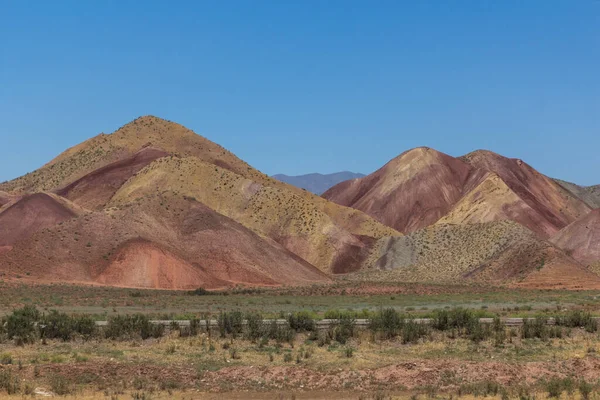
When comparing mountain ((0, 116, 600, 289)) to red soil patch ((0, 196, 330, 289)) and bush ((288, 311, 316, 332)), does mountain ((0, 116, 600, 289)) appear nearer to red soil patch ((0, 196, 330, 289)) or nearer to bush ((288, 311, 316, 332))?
red soil patch ((0, 196, 330, 289))

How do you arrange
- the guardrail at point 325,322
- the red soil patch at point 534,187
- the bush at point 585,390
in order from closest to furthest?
the bush at point 585,390
the guardrail at point 325,322
the red soil patch at point 534,187

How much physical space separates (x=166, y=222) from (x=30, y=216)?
24257mm

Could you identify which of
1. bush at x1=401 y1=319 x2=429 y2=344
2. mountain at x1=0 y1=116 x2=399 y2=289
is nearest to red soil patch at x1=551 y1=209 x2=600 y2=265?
mountain at x1=0 y1=116 x2=399 y2=289

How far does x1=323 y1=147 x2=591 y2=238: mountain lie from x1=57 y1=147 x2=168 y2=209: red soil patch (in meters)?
56.4

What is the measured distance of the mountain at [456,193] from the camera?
158m

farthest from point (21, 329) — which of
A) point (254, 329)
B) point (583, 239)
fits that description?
point (583, 239)

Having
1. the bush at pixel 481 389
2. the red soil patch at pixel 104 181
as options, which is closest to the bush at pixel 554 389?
the bush at pixel 481 389

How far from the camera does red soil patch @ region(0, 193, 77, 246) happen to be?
371 ft

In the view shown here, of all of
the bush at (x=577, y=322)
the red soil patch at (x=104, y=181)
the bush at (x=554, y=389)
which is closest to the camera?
the bush at (x=554, y=389)

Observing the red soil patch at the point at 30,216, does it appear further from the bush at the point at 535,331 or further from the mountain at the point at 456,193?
the bush at the point at 535,331

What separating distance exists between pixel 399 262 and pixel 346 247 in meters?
10.9

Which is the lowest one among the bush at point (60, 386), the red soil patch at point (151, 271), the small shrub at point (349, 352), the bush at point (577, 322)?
the bush at point (60, 386)

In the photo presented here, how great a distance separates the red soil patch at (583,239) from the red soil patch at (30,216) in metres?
76.3

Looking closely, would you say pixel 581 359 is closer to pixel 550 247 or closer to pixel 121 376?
pixel 121 376
